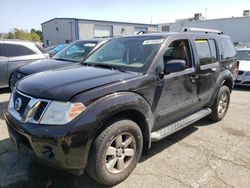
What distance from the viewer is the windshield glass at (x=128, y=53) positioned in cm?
350

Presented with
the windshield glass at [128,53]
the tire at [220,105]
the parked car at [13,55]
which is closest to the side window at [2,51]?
the parked car at [13,55]

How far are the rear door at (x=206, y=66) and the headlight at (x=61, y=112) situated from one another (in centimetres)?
249

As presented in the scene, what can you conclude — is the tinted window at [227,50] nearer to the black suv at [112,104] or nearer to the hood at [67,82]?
the black suv at [112,104]

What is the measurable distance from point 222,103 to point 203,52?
1474 mm

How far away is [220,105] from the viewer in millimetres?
5320

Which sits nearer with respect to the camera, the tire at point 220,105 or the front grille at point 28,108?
the front grille at point 28,108

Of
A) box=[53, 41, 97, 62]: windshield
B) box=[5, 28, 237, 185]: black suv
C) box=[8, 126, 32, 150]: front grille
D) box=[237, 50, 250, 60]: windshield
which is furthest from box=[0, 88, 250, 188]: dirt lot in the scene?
box=[237, 50, 250, 60]: windshield

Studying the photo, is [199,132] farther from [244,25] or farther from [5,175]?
[244,25]

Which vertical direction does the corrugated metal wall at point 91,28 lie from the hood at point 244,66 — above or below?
above

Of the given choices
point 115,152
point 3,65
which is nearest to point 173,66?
point 115,152

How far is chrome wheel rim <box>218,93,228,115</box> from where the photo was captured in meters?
5.28

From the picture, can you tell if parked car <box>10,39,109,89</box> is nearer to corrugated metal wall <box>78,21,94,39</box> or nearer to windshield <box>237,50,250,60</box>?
windshield <box>237,50,250,60</box>

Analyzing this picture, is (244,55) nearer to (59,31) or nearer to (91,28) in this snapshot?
(91,28)

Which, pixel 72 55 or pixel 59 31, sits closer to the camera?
pixel 72 55
